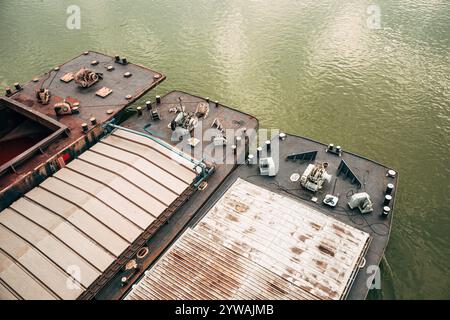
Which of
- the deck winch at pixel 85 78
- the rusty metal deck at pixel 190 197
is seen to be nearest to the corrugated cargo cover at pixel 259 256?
the rusty metal deck at pixel 190 197

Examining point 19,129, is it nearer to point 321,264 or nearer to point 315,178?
point 315,178

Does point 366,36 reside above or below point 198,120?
above

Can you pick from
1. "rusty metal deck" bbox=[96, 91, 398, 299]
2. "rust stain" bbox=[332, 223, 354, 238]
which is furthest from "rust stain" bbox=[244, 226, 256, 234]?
"rust stain" bbox=[332, 223, 354, 238]

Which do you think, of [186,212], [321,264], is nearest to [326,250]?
[321,264]

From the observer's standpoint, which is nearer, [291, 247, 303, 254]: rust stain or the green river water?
[291, 247, 303, 254]: rust stain

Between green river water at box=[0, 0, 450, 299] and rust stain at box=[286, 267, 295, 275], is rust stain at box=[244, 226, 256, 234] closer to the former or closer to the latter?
rust stain at box=[286, 267, 295, 275]

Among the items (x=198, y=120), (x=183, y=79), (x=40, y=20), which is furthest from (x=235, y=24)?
(x=40, y=20)

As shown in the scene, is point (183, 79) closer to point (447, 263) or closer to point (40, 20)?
point (40, 20)
